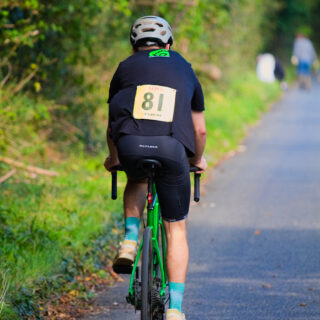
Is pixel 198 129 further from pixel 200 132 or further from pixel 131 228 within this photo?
pixel 131 228

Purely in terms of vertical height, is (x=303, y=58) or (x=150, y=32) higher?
(x=303, y=58)

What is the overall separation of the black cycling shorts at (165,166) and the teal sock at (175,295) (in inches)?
15.4

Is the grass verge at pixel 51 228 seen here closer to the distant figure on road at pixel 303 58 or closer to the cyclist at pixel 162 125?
the cyclist at pixel 162 125

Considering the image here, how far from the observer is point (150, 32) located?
4719mm

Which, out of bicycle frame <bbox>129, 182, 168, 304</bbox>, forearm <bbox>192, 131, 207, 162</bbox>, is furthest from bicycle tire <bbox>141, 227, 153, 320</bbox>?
forearm <bbox>192, 131, 207, 162</bbox>

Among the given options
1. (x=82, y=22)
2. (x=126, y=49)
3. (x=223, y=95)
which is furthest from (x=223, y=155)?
(x=223, y=95)

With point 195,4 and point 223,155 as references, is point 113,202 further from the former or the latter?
point 223,155

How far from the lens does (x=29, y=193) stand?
27.9 ft

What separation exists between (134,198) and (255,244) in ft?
10.1

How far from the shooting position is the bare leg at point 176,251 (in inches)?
184

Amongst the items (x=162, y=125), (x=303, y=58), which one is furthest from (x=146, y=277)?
(x=303, y=58)

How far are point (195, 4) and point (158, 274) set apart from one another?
7744 mm

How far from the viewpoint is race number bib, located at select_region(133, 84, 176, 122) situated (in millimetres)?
4434

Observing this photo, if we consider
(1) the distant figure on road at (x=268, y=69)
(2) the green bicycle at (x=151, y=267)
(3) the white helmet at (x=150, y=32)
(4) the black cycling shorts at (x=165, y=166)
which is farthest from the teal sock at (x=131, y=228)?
(1) the distant figure on road at (x=268, y=69)
